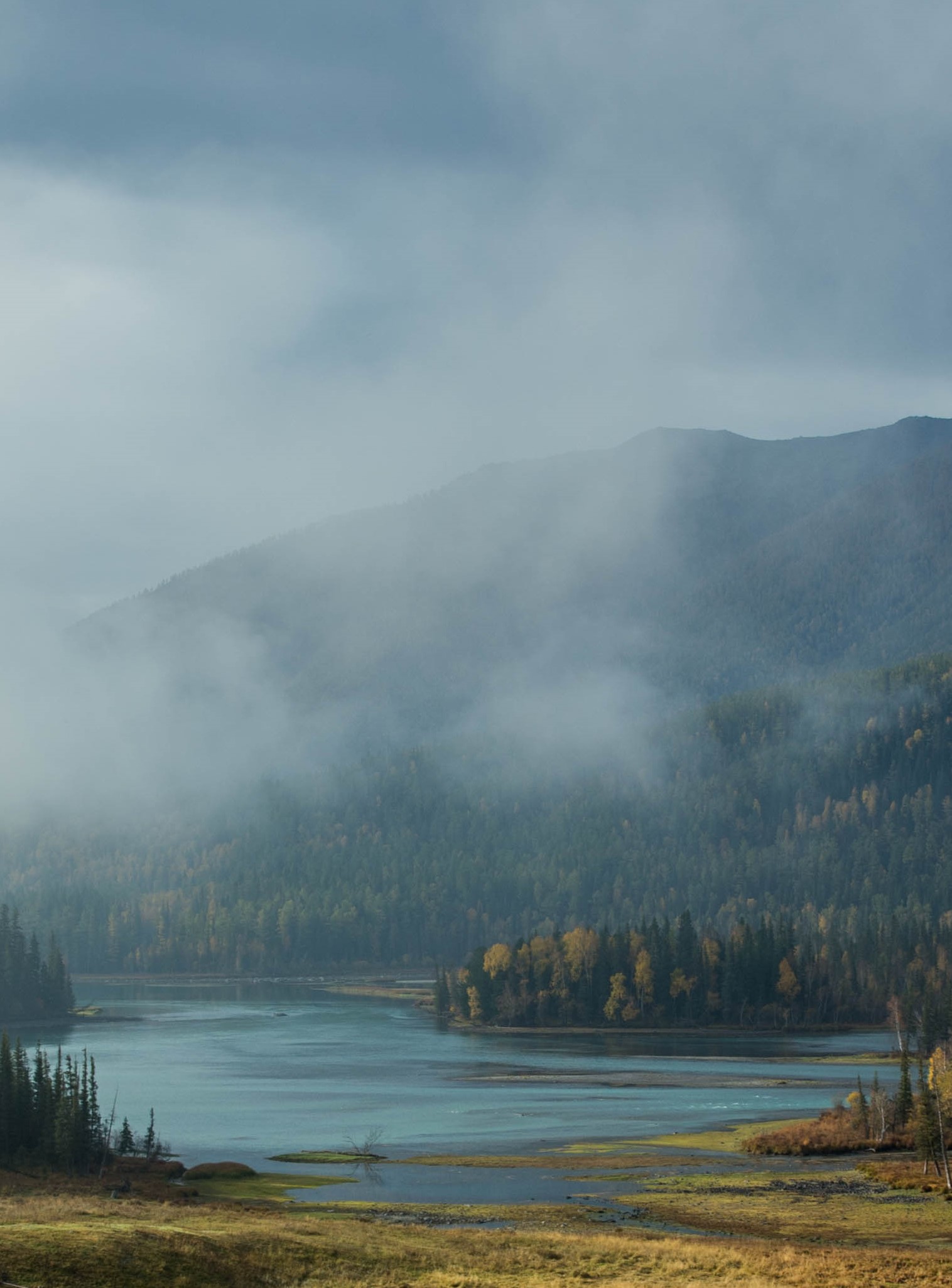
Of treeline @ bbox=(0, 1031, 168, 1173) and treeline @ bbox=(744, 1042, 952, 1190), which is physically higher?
treeline @ bbox=(0, 1031, 168, 1173)

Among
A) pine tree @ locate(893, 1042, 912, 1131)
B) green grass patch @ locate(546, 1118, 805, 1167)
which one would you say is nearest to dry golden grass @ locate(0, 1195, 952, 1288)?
green grass patch @ locate(546, 1118, 805, 1167)

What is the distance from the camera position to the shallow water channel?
90.5 m

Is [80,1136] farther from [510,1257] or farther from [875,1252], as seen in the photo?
[875,1252]

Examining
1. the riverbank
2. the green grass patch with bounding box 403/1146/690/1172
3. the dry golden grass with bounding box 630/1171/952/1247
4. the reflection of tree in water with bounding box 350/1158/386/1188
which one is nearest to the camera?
the riverbank

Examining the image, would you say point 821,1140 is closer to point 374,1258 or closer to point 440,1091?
point 440,1091

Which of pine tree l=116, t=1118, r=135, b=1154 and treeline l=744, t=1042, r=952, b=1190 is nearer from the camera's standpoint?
pine tree l=116, t=1118, r=135, b=1154

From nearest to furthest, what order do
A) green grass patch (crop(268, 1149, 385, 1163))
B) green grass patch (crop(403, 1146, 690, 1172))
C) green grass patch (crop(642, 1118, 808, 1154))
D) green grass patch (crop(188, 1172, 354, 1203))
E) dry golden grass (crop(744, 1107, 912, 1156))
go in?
green grass patch (crop(188, 1172, 354, 1203)) < green grass patch (crop(403, 1146, 690, 1172)) < green grass patch (crop(268, 1149, 385, 1163)) < dry golden grass (crop(744, 1107, 912, 1156)) < green grass patch (crop(642, 1118, 808, 1154))

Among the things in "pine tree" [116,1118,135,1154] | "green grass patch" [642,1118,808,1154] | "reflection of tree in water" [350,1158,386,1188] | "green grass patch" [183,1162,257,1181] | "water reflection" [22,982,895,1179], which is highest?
"pine tree" [116,1118,135,1154]

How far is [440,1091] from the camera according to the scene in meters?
133

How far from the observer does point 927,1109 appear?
267ft

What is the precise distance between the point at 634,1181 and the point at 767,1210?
40.0ft

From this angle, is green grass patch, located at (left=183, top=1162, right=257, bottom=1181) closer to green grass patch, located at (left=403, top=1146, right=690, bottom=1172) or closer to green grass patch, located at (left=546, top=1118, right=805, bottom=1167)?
green grass patch, located at (left=403, top=1146, right=690, bottom=1172)

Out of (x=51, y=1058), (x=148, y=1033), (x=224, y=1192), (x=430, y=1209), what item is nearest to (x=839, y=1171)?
(x=430, y=1209)

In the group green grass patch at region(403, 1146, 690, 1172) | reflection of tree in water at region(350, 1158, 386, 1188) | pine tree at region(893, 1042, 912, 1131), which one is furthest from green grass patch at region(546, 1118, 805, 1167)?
reflection of tree in water at region(350, 1158, 386, 1188)
